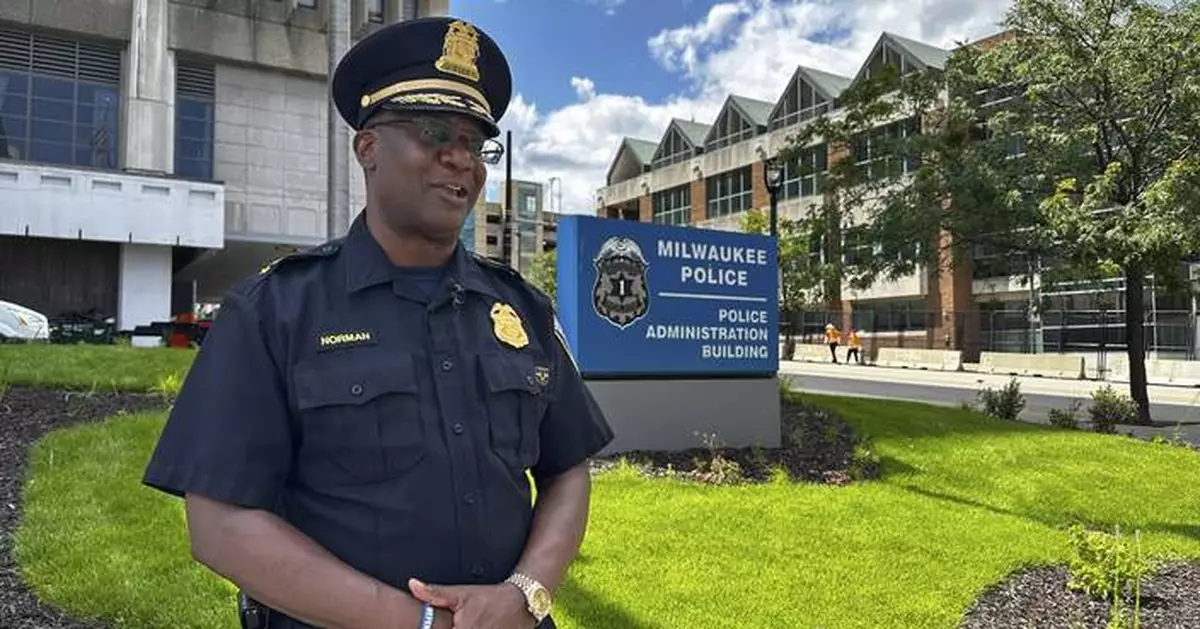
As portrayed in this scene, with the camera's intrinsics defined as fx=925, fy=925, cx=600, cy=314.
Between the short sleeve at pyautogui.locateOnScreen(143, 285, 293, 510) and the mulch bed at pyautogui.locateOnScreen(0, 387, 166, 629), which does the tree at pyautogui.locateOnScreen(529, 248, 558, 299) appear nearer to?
the mulch bed at pyautogui.locateOnScreen(0, 387, 166, 629)

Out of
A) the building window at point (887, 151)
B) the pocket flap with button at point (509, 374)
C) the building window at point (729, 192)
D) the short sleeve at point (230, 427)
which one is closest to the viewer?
the short sleeve at point (230, 427)

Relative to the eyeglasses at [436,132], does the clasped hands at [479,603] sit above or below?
below

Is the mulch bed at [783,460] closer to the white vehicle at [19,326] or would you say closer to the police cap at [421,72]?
the police cap at [421,72]

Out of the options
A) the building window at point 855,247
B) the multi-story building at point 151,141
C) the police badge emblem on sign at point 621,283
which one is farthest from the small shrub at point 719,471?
the multi-story building at point 151,141

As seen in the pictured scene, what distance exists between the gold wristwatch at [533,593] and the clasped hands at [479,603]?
0.01m

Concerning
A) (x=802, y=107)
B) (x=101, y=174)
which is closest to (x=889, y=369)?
(x=802, y=107)

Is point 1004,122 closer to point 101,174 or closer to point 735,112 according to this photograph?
point 101,174

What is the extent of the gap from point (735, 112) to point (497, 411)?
185 ft

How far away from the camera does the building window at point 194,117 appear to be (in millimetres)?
30109

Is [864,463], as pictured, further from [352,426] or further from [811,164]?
[811,164]

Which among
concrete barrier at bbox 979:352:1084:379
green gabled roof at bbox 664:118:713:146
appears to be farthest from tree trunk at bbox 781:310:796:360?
green gabled roof at bbox 664:118:713:146

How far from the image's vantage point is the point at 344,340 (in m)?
1.68

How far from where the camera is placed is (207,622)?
4.10m

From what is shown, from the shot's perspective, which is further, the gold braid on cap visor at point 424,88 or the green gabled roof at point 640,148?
the green gabled roof at point 640,148
